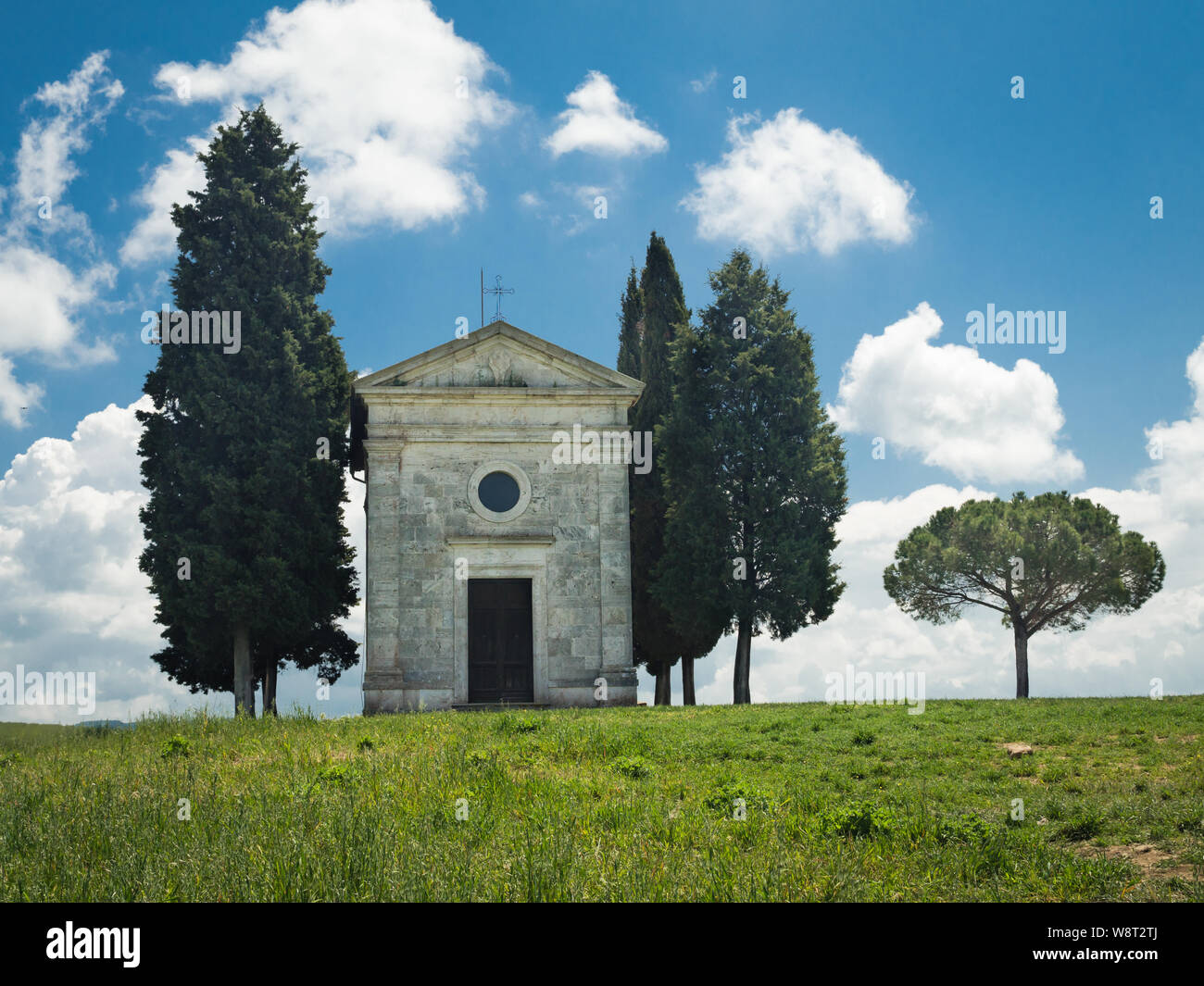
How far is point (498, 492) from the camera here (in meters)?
23.0

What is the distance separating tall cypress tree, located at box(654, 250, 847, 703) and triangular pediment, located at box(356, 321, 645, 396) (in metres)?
3.67

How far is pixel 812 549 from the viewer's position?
24.7 m

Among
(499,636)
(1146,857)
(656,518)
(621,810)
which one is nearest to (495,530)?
(499,636)

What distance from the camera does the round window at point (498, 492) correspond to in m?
22.9

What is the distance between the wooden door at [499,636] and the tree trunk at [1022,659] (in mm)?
15099

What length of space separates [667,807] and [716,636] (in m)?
16.2

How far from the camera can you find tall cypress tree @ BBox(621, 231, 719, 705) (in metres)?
28.3

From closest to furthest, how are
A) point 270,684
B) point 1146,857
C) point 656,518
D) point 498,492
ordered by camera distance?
point 1146,857
point 498,492
point 270,684
point 656,518

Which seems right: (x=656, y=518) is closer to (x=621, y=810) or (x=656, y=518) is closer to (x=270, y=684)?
(x=270, y=684)

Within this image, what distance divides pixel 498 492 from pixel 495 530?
3.06 ft

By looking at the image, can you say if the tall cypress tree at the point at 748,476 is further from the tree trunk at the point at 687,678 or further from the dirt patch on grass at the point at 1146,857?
the dirt patch on grass at the point at 1146,857

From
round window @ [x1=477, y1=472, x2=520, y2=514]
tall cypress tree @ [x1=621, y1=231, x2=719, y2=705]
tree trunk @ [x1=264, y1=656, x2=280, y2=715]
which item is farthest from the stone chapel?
tree trunk @ [x1=264, y1=656, x2=280, y2=715]

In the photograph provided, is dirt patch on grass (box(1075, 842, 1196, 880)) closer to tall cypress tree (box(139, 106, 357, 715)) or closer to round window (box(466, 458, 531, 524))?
round window (box(466, 458, 531, 524))
